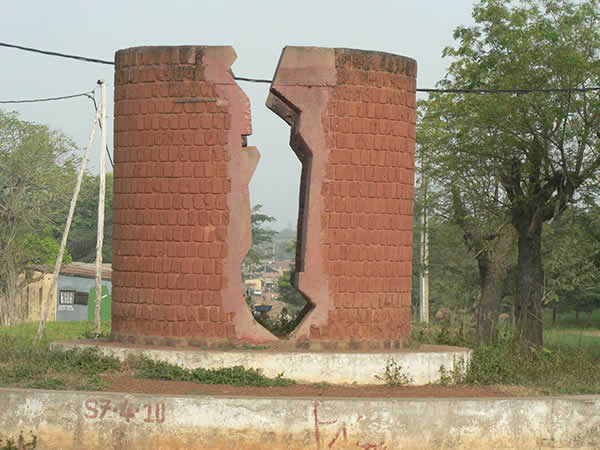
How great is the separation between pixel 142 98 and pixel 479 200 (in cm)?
1520

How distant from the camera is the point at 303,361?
466 inches

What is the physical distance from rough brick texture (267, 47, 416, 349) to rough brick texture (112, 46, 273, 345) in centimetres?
72

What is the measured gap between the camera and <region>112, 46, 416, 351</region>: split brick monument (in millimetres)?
12328

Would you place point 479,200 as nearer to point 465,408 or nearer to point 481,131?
point 481,131

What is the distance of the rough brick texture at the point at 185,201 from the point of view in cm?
1230

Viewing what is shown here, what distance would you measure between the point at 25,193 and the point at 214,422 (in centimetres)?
3475

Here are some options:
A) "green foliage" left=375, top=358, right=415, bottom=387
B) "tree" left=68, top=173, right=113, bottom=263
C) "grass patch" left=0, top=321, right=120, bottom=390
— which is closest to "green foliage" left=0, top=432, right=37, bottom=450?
"grass patch" left=0, top=321, right=120, bottom=390

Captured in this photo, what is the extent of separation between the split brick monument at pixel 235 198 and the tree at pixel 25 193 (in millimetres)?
30092

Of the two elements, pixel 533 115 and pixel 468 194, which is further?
pixel 468 194

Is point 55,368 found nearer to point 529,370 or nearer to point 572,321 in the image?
point 529,370

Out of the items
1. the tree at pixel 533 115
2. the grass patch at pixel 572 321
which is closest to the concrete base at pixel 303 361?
the tree at pixel 533 115

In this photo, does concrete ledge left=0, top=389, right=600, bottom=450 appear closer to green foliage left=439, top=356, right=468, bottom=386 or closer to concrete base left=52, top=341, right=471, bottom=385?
concrete base left=52, top=341, right=471, bottom=385

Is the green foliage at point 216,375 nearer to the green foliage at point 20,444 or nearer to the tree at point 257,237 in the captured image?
the green foliage at point 20,444

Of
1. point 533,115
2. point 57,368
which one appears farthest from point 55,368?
point 533,115
